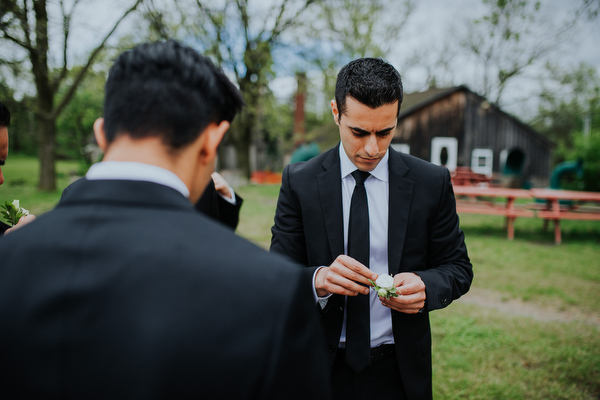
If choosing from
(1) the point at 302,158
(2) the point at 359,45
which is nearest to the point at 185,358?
(1) the point at 302,158

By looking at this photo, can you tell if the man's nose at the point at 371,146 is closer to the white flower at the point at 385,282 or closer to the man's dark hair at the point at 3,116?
the white flower at the point at 385,282

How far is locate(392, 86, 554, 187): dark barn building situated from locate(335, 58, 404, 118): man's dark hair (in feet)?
59.4

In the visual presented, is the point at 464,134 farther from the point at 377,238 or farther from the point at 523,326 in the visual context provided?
the point at 377,238

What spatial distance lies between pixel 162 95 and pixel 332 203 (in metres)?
1.13

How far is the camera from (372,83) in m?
1.78

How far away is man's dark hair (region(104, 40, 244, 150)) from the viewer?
2.88 ft

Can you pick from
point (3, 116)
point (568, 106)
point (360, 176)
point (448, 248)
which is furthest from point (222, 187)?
point (568, 106)

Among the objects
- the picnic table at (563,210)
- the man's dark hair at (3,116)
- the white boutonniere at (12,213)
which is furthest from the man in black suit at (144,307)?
the picnic table at (563,210)

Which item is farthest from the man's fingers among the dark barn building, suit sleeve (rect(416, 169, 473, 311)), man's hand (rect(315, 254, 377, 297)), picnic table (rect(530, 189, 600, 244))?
the dark barn building

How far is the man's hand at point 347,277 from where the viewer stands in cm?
154

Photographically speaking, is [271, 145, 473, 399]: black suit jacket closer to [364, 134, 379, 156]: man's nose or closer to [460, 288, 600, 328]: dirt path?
[364, 134, 379, 156]: man's nose

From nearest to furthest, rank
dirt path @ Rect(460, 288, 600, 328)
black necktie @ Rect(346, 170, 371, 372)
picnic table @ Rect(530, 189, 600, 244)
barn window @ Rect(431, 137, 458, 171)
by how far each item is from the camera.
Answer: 1. black necktie @ Rect(346, 170, 371, 372)
2. dirt path @ Rect(460, 288, 600, 328)
3. picnic table @ Rect(530, 189, 600, 244)
4. barn window @ Rect(431, 137, 458, 171)

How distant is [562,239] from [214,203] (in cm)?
1038

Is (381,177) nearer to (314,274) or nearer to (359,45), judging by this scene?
(314,274)
